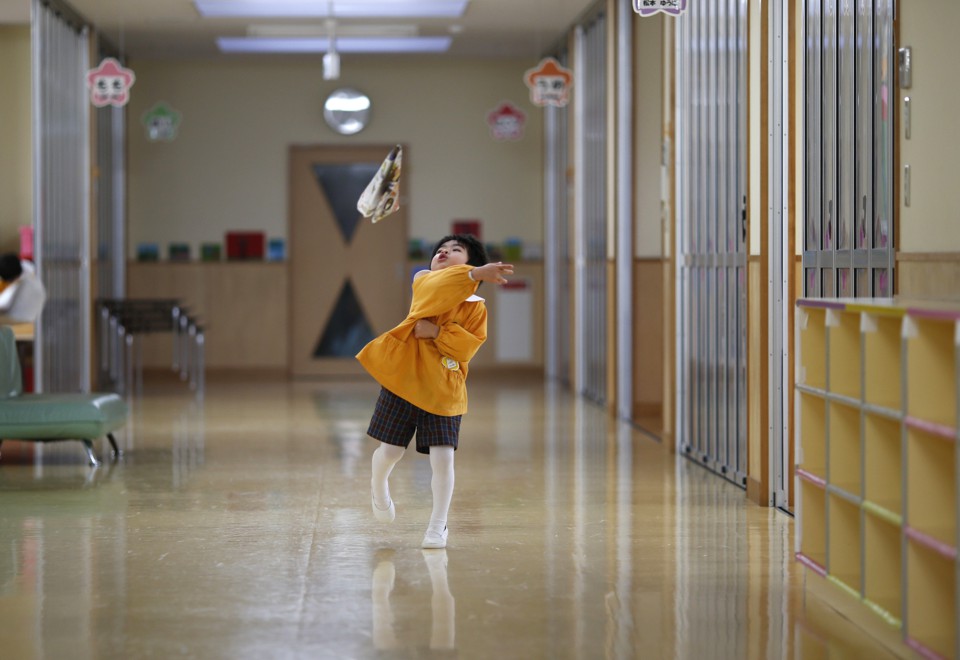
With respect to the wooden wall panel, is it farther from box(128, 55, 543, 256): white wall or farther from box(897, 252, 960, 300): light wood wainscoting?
box(897, 252, 960, 300): light wood wainscoting

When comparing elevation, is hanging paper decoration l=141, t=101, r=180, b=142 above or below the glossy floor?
above

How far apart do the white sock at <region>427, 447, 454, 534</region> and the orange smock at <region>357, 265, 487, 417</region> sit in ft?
0.53

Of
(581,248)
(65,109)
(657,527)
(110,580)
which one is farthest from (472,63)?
(110,580)

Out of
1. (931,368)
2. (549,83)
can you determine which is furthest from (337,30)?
(931,368)

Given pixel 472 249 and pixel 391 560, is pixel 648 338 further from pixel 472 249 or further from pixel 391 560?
pixel 391 560

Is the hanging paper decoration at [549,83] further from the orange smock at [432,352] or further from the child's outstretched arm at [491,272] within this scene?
the child's outstretched arm at [491,272]

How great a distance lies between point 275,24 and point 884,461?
28.9 ft

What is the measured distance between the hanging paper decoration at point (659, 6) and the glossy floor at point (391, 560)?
7.32 feet

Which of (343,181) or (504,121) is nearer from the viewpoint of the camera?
(504,121)

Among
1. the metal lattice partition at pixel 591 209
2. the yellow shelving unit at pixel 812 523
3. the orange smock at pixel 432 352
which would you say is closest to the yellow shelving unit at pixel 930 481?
the yellow shelving unit at pixel 812 523

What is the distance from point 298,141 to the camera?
13.3 meters

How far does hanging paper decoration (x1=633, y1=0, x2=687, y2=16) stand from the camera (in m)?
5.87

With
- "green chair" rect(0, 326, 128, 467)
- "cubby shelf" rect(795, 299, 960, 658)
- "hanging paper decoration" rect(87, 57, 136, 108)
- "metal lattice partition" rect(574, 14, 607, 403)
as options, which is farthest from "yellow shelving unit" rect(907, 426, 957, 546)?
"hanging paper decoration" rect(87, 57, 136, 108)

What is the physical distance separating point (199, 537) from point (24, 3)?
19.1 ft
